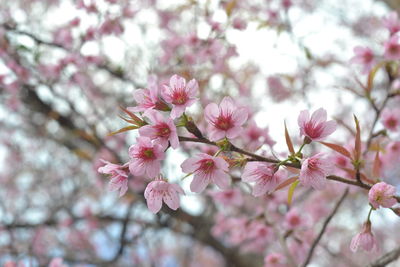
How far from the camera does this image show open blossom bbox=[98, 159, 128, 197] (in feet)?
3.74

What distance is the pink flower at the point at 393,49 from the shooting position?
177 centimetres

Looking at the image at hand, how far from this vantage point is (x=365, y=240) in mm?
1211

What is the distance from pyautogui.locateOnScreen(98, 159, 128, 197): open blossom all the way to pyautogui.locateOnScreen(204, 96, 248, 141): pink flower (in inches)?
11.4

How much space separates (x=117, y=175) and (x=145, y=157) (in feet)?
0.42

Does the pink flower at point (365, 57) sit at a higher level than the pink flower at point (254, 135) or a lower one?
higher

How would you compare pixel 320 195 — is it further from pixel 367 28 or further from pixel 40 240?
pixel 367 28

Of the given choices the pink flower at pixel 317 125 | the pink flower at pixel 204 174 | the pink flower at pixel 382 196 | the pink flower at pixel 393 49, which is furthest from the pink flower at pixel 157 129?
the pink flower at pixel 393 49

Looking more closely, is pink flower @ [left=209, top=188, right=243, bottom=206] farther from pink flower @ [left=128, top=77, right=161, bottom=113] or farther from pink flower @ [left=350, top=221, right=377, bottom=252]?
pink flower @ [left=128, top=77, right=161, bottom=113]

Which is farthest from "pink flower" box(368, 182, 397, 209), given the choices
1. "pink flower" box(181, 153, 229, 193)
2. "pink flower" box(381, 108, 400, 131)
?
"pink flower" box(381, 108, 400, 131)

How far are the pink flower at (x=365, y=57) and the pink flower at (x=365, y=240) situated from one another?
1.13 meters

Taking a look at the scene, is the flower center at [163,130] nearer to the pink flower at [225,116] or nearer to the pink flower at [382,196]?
the pink flower at [225,116]

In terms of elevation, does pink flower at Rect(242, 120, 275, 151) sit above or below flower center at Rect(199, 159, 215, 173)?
above

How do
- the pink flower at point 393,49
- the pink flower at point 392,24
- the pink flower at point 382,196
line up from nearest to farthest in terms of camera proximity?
the pink flower at point 382,196
the pink flower at point 393,49
the pink flower at point 392,24

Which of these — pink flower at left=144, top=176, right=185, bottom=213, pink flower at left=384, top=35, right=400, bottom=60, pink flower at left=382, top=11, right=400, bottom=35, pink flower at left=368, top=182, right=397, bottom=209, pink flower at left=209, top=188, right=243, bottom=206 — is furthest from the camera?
pink flower at left=209, top=188, right=243, bottom=206
